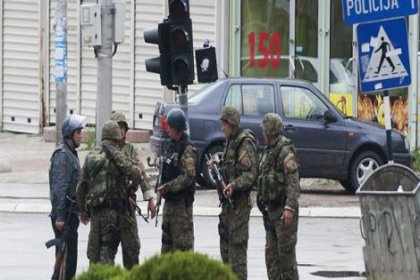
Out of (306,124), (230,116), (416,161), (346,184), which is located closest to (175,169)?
(230,116)

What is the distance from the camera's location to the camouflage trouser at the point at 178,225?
1438cm

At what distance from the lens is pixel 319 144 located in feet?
77.2

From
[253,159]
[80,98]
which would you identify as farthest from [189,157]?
[80,98]

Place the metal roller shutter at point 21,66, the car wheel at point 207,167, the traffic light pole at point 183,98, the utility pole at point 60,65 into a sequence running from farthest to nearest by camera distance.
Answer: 1. the metal roller shutter at point 21,66
2. the utility pole at point 60,65
3. the car wheel at point 207,167
4. the traffic light pole at point 183,98

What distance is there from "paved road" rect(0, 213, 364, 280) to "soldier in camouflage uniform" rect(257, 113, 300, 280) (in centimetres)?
89

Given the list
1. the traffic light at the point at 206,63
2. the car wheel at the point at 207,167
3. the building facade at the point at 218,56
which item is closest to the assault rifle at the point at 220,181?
the traffic light at the point at 206,63

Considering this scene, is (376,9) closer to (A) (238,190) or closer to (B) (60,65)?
(A) (238,190)

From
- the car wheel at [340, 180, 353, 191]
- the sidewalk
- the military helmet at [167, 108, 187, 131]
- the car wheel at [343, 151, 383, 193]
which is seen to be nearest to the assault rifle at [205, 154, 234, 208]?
the military helmet at [167, 108, 187, 131]

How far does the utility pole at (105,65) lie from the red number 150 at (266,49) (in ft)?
15.5

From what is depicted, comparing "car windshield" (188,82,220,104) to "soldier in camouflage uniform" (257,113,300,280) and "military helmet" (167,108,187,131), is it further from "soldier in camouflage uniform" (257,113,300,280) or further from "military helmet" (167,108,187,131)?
"soldier in camouflage uniform" (257,113,300,280)

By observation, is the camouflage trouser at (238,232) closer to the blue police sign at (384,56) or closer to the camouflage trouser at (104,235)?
the camouflage trouser at (104,235)

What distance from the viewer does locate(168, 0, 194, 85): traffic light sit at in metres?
16.0

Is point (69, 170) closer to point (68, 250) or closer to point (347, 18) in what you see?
point (68, 250)

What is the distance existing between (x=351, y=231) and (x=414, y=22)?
763 centimetres
